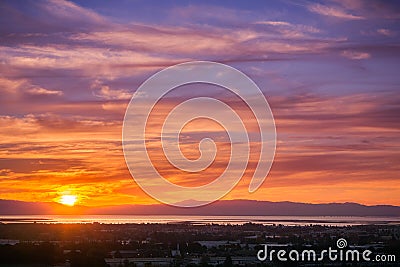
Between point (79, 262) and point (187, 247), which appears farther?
point (187, 247)

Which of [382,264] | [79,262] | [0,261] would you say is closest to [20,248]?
[0,261]

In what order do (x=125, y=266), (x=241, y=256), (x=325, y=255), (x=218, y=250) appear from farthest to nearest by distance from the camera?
1. (x=218, y=250)
2. (x=241, y=256)
3. (x=325, y=255)
4. (x=125, y=266)

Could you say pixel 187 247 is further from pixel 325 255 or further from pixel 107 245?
pixel 325 255

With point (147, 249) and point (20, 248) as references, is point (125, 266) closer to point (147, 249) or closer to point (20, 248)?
point (20, 248)

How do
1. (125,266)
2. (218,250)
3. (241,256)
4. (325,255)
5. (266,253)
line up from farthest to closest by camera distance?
(218,250), (241,256), (266,253), (325,255), (125,266)

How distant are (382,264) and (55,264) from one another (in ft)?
77.1

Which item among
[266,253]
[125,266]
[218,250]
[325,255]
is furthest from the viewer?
[218,250]

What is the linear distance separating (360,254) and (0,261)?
28053 millimetres

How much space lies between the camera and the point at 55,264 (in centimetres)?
5441

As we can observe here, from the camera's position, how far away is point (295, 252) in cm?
5834

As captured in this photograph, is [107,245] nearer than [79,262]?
No

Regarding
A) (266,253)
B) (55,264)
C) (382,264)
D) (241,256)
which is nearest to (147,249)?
(241,256)

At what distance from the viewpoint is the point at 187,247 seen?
80062mm

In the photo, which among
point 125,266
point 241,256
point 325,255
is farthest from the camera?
point 241,256
